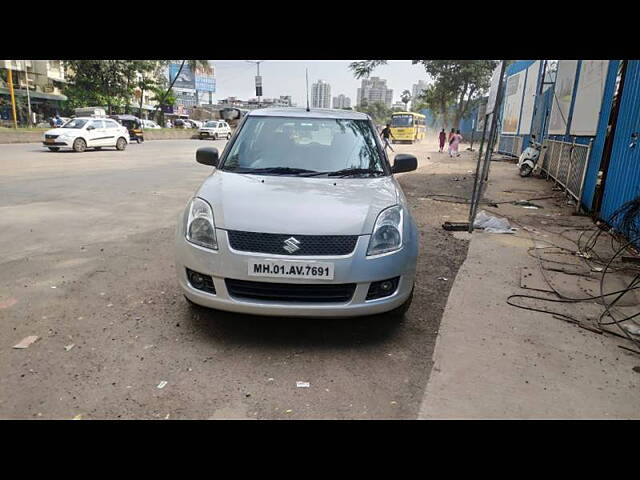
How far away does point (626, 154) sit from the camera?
6719 mm

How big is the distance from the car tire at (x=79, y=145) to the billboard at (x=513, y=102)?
19.6 m

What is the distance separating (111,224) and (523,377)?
19.5 ft

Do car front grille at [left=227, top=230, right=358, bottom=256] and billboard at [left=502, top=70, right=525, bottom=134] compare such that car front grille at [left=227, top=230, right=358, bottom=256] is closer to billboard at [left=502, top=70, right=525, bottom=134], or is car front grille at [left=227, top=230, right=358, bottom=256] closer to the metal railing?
the metal railing

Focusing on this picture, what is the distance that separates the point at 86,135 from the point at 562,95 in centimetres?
1795

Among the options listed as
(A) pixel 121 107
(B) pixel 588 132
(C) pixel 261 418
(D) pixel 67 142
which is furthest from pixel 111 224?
(A) pixel 121 107

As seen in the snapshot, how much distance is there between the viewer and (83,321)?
3.59 meters

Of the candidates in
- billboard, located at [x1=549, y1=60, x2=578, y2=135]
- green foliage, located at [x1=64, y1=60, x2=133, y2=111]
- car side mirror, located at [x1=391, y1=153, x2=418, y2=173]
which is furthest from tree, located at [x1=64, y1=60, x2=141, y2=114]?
car side mirror, located at [x1=391, y1=153, x2=418, y2=173]

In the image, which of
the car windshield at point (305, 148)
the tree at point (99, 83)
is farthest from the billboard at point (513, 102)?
the tree at point (99, 83)

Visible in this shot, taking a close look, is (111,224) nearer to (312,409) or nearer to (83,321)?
(83,321)

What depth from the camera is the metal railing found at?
8.97 meters

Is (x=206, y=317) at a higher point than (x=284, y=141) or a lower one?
lower

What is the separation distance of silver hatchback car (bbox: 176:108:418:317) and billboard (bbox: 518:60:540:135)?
17.4 metres

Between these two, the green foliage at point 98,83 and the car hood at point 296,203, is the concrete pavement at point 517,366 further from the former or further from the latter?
the green foliage at point 98,83

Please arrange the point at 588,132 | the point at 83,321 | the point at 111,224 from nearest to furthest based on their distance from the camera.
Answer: the point at 83,321 → the point at 111,224 → the point at 588,132
